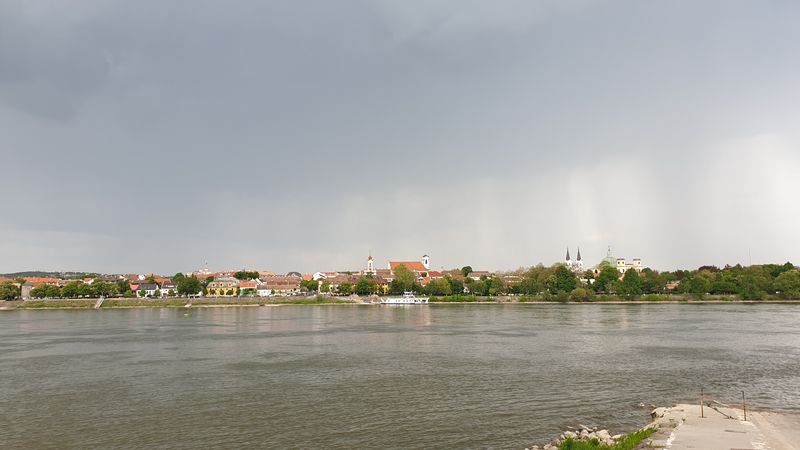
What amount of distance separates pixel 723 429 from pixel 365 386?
1648cm

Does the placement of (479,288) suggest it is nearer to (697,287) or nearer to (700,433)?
(697,287)

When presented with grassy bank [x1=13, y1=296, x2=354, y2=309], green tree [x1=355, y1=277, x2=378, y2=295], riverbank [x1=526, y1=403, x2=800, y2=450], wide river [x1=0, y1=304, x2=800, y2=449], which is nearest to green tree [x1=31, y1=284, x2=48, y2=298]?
grassy bank [x1=13, y1=296, x2=354, y2=309]

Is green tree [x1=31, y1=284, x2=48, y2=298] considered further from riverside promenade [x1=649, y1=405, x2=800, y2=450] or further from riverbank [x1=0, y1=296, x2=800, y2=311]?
riverside promenade [x1=649, y1=405, x2=800, y2=450]

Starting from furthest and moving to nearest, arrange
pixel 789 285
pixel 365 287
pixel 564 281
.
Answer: pixel 365 287
pixel 564 281
pixel 789 285

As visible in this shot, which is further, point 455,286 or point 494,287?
point 455,286

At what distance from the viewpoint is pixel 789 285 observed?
11081 cm

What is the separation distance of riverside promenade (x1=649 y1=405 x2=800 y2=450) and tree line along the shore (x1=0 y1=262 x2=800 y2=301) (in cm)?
10019

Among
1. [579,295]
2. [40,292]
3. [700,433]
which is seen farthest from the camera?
[40,292]

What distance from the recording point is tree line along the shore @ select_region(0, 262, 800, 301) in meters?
114

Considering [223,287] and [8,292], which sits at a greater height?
[8,292]

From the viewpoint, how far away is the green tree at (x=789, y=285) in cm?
11056

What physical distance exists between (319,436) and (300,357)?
1934 cm

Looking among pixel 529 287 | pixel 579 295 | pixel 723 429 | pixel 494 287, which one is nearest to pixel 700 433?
pixel 723 429

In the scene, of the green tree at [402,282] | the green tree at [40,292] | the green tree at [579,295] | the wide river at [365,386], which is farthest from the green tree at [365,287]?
the wide river at [365,386]
